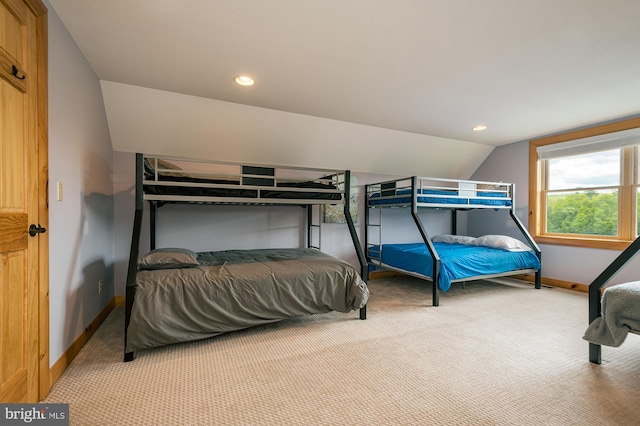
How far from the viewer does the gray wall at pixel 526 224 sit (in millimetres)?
3558

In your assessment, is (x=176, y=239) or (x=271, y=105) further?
(x=176, y=239)

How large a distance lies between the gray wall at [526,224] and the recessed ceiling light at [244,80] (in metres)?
4.17

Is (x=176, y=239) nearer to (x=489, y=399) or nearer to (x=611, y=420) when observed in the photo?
(x=489, y=399)

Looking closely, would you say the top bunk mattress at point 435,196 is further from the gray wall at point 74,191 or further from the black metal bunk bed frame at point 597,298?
the gray wall at point 74,191

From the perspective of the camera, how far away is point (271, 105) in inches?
121

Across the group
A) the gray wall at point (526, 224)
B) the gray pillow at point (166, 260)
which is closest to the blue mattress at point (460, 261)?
the gray wall at point (526, 224)

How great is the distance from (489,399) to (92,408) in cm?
206

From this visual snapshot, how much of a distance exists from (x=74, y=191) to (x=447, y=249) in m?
4.02

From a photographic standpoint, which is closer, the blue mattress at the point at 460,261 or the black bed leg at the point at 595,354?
the black bed leg at the point at 595,354

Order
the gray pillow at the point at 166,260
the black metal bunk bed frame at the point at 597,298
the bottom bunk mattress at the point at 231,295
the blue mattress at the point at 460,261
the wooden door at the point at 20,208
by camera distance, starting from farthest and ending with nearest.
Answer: the blue mattress at the point at 460,261
the gray pillow at the point at 166,260
the bottom bunk mattress at the point at 231,295
the black metal bunk bed frame at the point at 597,298
the wooden door at the point at 20,208

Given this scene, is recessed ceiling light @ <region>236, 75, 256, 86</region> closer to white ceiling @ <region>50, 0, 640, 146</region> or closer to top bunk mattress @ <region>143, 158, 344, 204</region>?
A: white ceiling @ <region>50, 0, 640, 146</region>

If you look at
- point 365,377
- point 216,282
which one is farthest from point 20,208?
point 365,377

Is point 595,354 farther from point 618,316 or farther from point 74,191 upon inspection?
point 74,191

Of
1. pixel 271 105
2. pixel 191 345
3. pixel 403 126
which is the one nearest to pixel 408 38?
pixel 271 105
